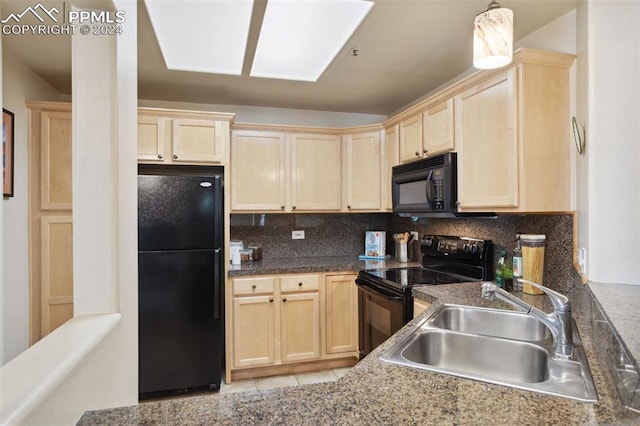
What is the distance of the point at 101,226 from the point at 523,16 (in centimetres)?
231

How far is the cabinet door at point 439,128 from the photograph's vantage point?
2.39 metres

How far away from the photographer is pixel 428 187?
100 inches

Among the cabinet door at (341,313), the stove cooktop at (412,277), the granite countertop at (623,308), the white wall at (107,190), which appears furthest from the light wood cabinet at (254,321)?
the granite countertop at (623,308)

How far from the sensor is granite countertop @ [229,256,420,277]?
117 inches

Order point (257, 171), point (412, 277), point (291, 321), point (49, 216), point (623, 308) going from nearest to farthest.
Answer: point (623, 308), point (412, 277), point (49, 216), point (291, 321), point (257, 171)

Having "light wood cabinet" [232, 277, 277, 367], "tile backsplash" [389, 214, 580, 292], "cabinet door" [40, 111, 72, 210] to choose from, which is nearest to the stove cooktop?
"tile backsplash" [389, 214, 580, 292]

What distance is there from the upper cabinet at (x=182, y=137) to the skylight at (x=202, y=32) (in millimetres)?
383

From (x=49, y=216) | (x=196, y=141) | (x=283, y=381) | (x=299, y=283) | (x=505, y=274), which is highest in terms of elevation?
(x=196, y=141)

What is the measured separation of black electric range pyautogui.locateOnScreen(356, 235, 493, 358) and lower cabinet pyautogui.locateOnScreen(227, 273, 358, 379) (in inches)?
8.5

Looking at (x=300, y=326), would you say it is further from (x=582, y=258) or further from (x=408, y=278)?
(x=582, y=258)

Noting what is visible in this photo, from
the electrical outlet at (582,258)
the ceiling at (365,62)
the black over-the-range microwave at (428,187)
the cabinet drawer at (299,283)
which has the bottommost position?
the cabinet drawer at (299,283)

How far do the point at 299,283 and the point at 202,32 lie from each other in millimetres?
1957

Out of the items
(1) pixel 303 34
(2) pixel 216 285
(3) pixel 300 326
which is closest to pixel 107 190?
(1) pixel 303 34

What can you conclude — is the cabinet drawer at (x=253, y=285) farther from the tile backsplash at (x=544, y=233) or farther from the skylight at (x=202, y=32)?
the skylight at (x=202, y=32)
